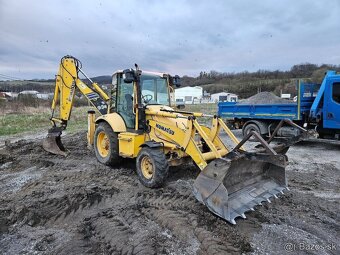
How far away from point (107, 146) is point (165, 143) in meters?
2.03

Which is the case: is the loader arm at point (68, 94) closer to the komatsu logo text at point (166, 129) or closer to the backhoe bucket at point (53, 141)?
the backhoe bucket at point (53, 141)

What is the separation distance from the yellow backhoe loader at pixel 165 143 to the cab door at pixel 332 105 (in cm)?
516

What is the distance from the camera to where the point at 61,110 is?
28.0 feet

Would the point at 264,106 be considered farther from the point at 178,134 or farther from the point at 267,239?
the point at 267,239

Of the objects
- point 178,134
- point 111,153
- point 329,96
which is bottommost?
point 111,153

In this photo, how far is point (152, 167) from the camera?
213 inches

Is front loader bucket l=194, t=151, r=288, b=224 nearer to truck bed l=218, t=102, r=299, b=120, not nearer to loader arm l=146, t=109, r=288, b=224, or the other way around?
loader arm l=146, t=109, r=288, b=224

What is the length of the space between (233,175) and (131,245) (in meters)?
1.85

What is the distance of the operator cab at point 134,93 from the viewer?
629 centimetres

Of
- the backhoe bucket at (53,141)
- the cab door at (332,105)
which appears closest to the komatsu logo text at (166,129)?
the backhoe bucket at (53,141)

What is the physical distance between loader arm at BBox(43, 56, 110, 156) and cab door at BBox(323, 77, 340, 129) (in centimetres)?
677

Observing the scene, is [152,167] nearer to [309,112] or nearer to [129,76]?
[129,76]

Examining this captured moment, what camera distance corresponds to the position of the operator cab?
629cm

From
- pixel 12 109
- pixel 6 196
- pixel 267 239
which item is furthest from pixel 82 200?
pixel 12 109
